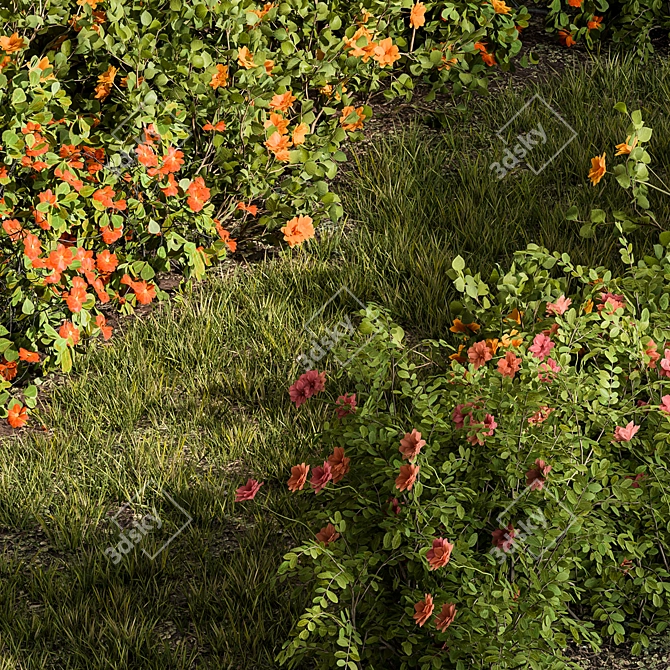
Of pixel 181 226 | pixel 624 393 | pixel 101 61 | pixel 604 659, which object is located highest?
pixel 101 61

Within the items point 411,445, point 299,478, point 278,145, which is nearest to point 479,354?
point 411,445

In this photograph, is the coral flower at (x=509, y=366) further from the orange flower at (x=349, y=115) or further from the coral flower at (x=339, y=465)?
the orange flower at (x=349, y=115)

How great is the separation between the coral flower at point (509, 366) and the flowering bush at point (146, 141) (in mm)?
1527

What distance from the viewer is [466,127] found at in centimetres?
435

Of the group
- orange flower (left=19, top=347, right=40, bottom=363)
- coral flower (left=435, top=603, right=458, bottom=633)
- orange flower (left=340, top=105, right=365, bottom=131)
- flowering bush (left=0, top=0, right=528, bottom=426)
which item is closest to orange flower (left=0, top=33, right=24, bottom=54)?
flowering bush (left=0, top=0, right=528, bottom=426)

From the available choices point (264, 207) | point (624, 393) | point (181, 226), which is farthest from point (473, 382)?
point (264, 207)

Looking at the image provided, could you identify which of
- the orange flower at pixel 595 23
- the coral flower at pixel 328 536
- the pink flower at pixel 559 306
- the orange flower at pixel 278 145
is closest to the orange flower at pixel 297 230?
the orange flower at pixel 278 145

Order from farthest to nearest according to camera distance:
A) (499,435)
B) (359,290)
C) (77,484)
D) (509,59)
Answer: (509,59) → (359,290) → (77,484) → (499,435)

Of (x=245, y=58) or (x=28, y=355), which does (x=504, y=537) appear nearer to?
(x=28, y=355)

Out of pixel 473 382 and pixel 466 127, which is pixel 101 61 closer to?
pixel 466 127

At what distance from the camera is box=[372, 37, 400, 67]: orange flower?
12.8 ft

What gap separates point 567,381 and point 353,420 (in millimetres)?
525

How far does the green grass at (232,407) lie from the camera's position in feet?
8.53

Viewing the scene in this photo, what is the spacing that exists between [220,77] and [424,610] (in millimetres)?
2253
